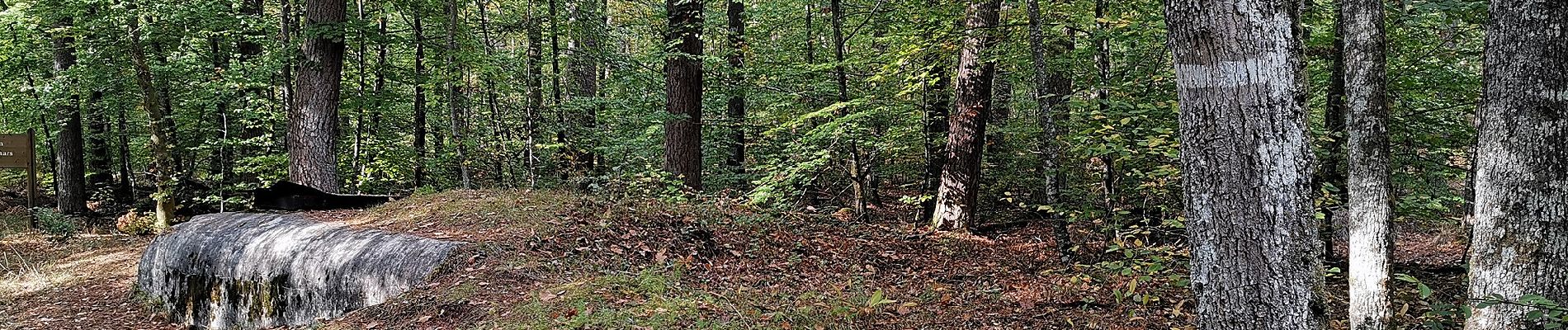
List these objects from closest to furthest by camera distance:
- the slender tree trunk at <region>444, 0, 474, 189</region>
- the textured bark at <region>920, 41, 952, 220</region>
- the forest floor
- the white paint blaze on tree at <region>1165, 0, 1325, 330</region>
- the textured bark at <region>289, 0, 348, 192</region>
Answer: the white paint blaze on tree at <region>1165, 0, 1325, 330</region> → the forest floor → the textured bark at <region>920, 41, 952, 220</region> → the textured bark at <region>289, 0, 348, 192</region> → the slender tree trunk at <region>444, 0, 474, 189</region>

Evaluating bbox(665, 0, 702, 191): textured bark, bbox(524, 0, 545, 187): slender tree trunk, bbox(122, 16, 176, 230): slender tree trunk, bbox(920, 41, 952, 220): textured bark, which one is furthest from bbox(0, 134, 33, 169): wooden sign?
bbox(920, 41, 952, 220): textured bark

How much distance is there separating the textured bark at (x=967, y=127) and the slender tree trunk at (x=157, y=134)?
11.2 metres

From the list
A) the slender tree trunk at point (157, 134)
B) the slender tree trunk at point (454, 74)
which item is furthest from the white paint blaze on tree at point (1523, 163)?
the slender tree trunk at point (157, 134)

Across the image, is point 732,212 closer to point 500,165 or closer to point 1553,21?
point 500,165

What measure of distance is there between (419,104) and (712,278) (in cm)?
969

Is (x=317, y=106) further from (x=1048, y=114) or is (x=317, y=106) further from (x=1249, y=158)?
(x=1249, y=158)

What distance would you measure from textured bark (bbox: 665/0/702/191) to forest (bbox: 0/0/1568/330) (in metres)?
0.04

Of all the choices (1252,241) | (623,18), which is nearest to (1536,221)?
(1252,241)

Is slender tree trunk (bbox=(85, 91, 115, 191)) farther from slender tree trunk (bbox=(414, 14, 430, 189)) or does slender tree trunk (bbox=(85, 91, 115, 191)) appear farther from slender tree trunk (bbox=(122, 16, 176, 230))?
slender tree trunk (bbox=(414, 14, 430, 189))

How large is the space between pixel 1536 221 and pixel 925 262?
4984 mm

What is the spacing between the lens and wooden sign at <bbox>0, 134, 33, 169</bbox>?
1415 centimetres

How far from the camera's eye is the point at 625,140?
1268 centimetres

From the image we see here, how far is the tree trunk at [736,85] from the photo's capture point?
12008 mm

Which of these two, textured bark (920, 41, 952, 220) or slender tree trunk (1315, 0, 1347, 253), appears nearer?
slender tree trunk (1315, 0, 1347, 253)
